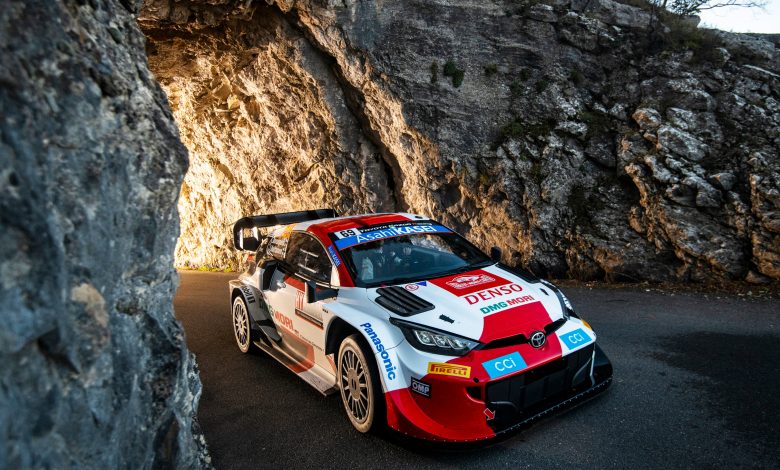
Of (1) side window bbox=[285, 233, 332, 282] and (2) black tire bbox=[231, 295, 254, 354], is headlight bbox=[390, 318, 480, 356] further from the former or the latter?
(2) black tire bbox=[231, 295, 254, 354]

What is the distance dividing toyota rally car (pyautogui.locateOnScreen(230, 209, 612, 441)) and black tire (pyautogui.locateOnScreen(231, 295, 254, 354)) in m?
0.61

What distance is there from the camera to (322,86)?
38.3ft

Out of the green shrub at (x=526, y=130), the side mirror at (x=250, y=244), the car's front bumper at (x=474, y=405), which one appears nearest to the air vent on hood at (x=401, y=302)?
the car's front bumper at (x=474, y=405)

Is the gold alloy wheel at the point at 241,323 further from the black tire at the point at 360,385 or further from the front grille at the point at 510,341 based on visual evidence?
the front grille at the point at 510,341

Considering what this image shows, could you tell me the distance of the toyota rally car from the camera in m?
3.68

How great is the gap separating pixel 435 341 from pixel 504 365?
0.52 m

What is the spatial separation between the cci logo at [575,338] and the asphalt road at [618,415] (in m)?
0.59

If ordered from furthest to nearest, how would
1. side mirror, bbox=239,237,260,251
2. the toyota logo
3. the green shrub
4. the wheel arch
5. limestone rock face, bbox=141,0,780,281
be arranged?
the green shrub
limestone rock face, bbox=141,0,780,281
side mirror, bbox=239,237,260,251
the wheel arch
the toyota logo

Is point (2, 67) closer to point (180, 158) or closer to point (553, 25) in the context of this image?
point (180, 158)

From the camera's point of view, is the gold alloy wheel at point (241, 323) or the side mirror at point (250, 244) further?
the side mirror at point (250, 244)

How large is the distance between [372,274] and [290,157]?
9.04 metres

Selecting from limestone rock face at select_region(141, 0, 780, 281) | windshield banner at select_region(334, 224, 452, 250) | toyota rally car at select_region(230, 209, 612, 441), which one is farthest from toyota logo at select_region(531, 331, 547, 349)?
limestone rock face at select_region(141, 0, 780, 281)

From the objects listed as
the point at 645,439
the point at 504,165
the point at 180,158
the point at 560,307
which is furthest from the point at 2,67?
the point at 504,165

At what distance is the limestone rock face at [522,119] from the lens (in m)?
8.58
